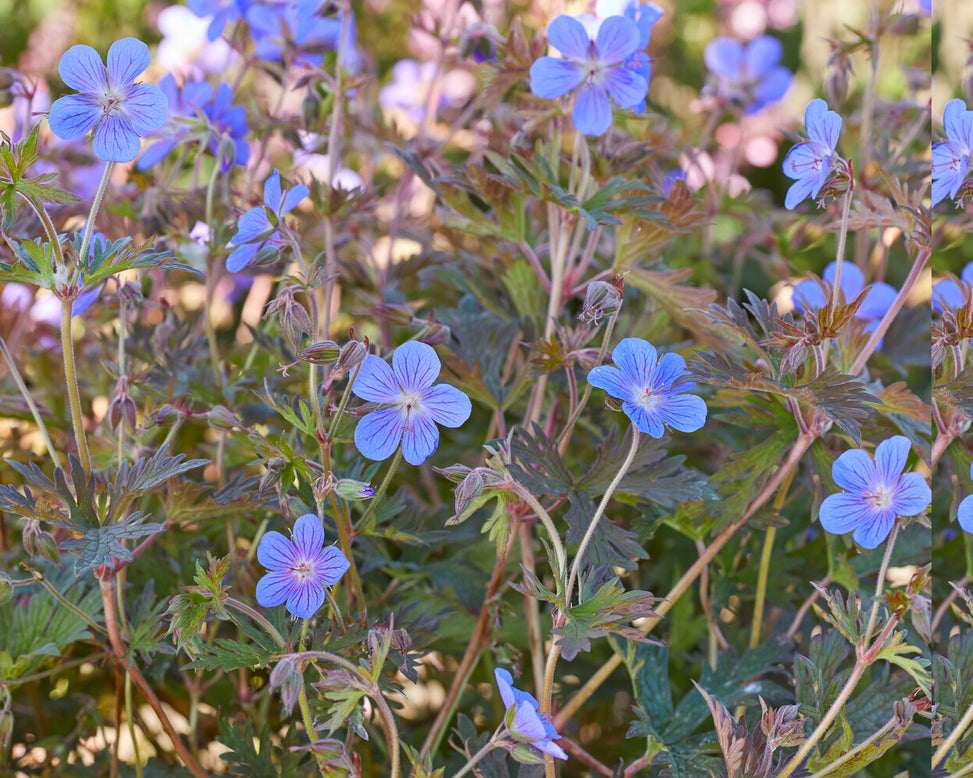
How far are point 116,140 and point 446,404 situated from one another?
12.8 inches

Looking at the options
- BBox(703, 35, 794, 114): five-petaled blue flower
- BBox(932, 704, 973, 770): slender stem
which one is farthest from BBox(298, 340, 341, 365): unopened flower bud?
BBox(703, 35, 794, 114): five-petaled blue flower

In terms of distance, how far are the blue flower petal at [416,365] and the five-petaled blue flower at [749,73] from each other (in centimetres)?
102

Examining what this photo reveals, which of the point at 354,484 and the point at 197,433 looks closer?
the point at 354,484

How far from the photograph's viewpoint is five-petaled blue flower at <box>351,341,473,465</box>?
2.24ft

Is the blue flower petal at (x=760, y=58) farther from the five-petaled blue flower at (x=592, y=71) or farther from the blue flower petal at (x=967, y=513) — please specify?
the blue flower petal at (x=967, y=513)

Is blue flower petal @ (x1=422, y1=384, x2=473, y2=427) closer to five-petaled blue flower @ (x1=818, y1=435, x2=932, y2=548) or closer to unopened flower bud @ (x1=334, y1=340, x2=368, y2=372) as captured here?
unopened flower bud @ (x1=334, y1=340, x2=368, y2=372)

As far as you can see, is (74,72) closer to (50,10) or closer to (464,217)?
(464,217)

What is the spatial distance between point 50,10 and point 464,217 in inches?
105

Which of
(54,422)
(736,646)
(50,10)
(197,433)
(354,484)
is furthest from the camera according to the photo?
(50,10)

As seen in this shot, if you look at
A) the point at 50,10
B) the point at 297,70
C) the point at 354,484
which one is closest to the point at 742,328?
the point at 354,484

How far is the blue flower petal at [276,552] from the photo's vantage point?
67 cm

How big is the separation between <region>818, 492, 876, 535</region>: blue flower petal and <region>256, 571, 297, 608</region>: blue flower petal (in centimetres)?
41

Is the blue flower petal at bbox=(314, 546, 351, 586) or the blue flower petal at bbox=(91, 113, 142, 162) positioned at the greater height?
the blue flower petal at bbox=(91, 113, 142, 162)

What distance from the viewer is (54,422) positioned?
3.48ft
